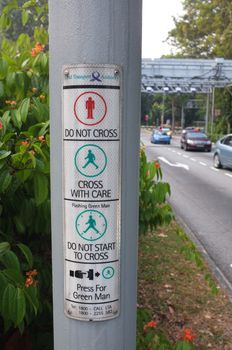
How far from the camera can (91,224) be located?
1340 mm

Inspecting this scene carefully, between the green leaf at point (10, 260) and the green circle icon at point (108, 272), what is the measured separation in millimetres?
608

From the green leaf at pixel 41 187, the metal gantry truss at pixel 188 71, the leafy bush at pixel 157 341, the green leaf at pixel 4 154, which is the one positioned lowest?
the leafy bush at pixel 157 341

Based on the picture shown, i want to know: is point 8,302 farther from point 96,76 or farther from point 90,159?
point 96,76

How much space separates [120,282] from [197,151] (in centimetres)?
3252

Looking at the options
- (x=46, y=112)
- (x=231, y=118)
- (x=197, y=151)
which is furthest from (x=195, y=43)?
(x=46, y=112)

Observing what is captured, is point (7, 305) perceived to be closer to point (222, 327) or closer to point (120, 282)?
point (120, 282)

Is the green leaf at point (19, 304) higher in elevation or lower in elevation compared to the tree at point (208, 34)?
lower

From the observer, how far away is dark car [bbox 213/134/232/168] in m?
19.1

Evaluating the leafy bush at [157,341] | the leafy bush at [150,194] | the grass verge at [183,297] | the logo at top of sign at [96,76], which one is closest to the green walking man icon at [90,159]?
the logo at top of sign at [96,76]

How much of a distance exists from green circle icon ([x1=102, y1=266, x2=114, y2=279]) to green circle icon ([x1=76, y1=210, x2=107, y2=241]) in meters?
0.11

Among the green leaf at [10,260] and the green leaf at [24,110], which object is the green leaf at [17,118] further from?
the green leaf at [10,260]

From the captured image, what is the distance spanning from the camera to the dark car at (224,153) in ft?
62.8

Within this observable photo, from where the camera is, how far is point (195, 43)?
1612 inches

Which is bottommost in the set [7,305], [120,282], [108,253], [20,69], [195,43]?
[7,305]
